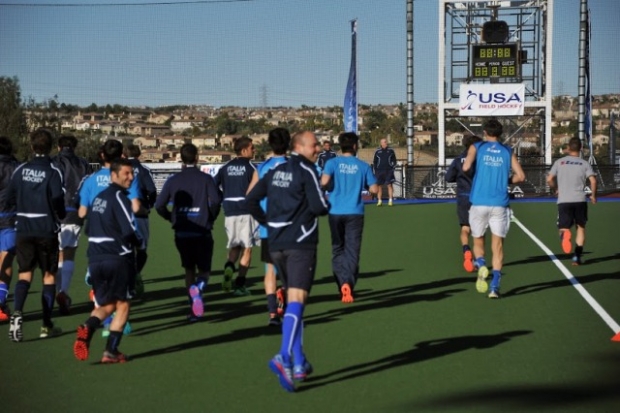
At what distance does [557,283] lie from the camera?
45.7ft

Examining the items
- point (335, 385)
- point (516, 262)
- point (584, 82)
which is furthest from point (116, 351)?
point (584, 82)

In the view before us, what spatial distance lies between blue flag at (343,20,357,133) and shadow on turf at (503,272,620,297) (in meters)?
26.0

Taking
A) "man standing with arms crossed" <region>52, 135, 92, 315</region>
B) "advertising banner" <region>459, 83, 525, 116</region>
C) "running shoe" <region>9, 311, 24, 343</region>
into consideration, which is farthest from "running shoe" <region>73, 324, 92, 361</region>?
"advertising banner" <region>459, 83, 525, 116</region>

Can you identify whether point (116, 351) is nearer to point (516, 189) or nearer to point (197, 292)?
point (197, 292)

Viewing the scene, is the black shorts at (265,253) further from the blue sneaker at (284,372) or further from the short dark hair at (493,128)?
the blue sneaker at (284,372)

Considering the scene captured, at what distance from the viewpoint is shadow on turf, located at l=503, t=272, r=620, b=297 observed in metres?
13.1

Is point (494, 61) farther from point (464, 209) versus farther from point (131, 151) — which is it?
point (131, 151)

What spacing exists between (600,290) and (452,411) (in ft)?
21.8

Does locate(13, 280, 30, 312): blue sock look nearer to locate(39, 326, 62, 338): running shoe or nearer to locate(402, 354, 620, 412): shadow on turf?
locate(39, 326, 62, 338): running shoe

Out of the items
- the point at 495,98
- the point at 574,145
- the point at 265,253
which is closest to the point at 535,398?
the point at 265,253

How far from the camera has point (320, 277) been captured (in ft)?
48.9

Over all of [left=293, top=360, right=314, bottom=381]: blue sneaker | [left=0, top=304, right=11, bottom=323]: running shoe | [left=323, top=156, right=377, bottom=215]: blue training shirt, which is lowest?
[left=0, top=304, right=11, bottom=323]: running shoe

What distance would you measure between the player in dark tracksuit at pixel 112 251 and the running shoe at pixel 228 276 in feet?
14.1

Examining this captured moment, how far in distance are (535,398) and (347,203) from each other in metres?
5.22
